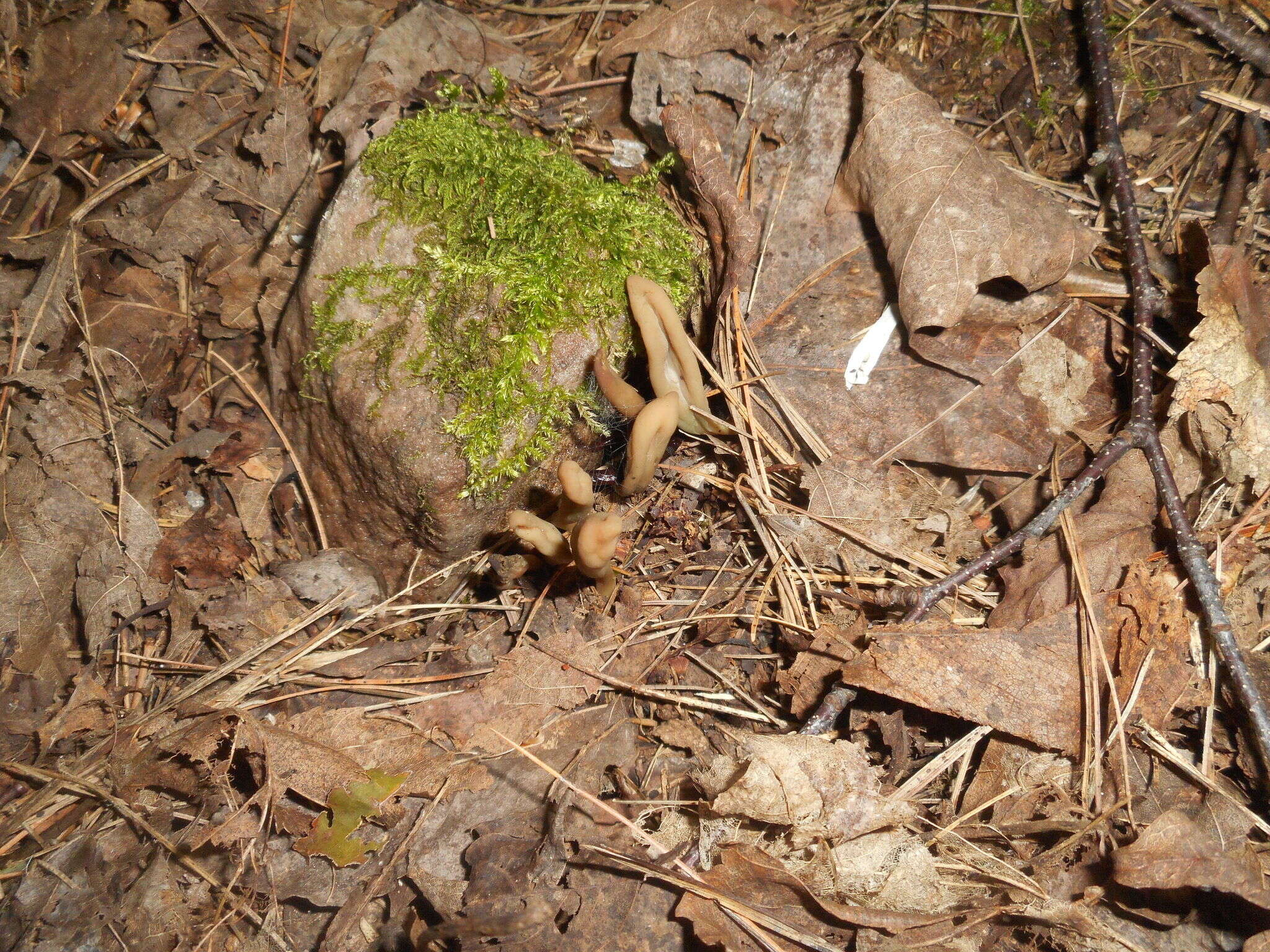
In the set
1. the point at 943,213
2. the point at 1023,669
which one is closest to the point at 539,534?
the point at 1023,669

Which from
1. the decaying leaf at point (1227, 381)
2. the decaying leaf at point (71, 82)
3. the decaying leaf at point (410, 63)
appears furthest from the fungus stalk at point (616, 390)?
the decaying leaf at point (71, 82)

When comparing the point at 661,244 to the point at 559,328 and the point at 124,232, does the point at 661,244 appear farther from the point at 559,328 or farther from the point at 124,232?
the point at 124,232

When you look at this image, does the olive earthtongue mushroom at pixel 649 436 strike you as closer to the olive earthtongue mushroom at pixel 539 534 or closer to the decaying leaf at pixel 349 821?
the olive earthtongue mushroom at pixel 539 534

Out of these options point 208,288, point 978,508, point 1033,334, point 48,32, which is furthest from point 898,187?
point 48,32

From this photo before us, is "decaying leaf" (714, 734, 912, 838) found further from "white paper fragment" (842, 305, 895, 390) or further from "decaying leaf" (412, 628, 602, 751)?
"white paper fragment" (842, 305, 895, 390)

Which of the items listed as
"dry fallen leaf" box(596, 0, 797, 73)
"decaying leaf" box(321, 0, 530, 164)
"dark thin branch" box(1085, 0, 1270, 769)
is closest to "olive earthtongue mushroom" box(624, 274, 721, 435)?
"dry fallen leaf" box(596, 0, 797, 73)

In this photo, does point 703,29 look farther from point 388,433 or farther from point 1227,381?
point 1227,381
